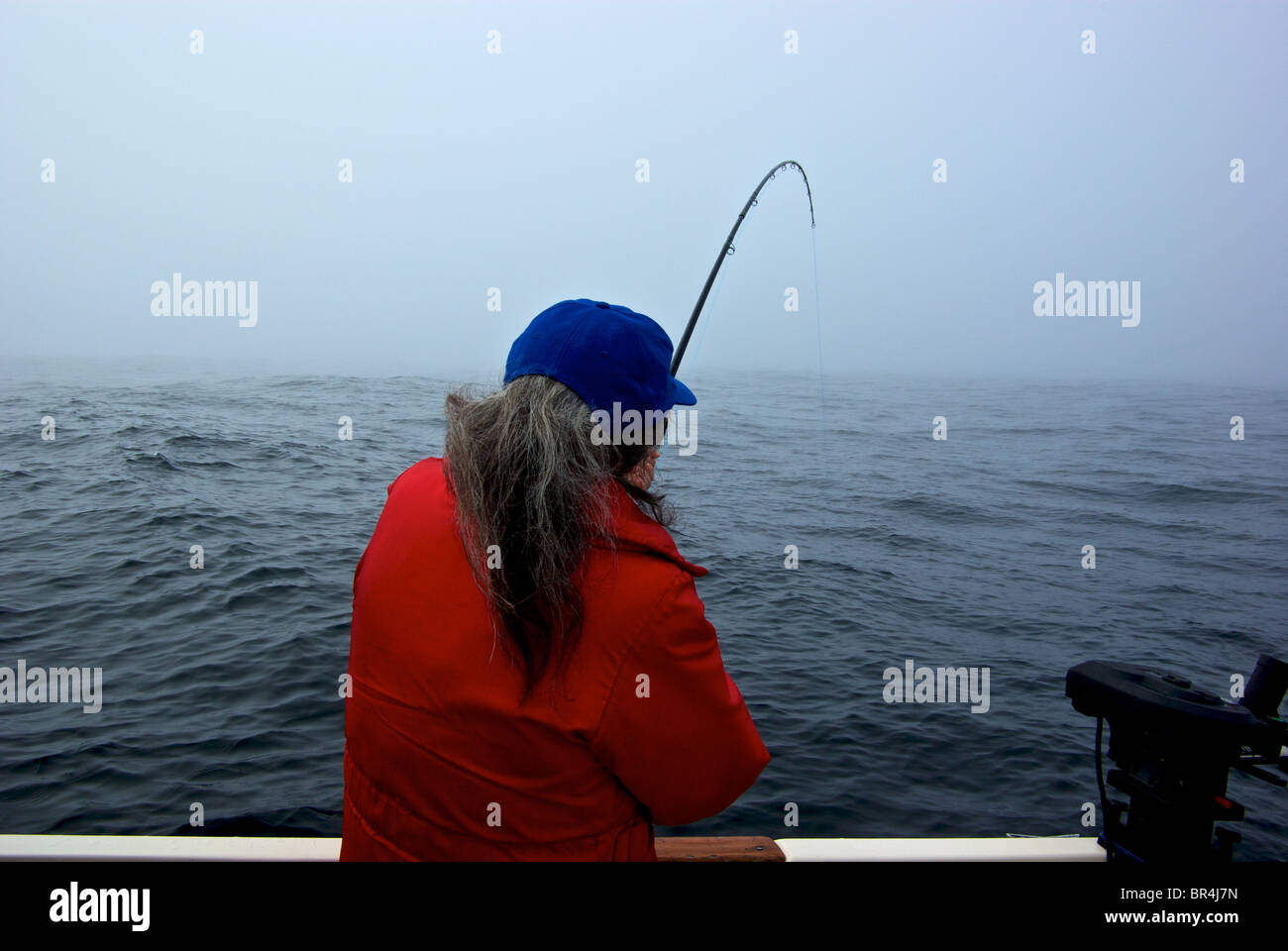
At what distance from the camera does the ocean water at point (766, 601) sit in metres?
3.85

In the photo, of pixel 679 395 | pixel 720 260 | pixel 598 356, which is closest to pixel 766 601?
pixel 720 260

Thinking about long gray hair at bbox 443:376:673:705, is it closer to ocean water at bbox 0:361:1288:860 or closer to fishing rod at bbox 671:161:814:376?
fishing rod at bbox 671:161:814:376

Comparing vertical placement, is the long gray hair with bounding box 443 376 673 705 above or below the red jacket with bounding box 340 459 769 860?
above

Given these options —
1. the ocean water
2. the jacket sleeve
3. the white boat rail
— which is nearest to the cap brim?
the jacket sleeve

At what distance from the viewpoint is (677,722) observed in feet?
3.67

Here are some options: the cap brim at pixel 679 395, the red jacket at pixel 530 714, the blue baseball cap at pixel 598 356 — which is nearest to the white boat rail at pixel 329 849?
the red jacket at pixel 530 714

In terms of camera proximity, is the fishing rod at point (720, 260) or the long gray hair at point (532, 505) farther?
the fishing rod at point (720, 260)

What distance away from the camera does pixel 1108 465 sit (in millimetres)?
14266

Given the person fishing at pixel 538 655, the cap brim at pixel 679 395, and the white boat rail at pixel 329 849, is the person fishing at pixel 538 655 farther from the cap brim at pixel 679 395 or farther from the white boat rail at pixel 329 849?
the white boat rail at pixel 329 849

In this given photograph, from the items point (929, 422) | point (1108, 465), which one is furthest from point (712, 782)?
point (929, 422)

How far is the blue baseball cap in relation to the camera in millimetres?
1220

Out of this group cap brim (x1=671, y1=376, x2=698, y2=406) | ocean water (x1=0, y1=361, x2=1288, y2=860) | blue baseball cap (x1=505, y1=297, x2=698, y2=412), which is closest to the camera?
blue baseball cap (x1=505, y1=297, x2=698, y2=412)
